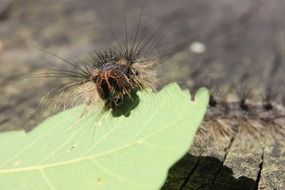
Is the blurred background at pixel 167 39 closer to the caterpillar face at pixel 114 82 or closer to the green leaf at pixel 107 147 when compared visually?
the green leaf at pixel 107 147

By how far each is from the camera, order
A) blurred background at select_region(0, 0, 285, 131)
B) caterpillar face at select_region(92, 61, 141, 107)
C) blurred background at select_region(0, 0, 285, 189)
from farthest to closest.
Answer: blurred background at select_region(0, 0, 285, 131) < blurred background at select_region(0, 0, 285, 189) < caterpillar face at select_region(92, 61, 141, 107)

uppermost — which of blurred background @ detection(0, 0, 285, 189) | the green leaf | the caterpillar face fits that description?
the caterpillar face

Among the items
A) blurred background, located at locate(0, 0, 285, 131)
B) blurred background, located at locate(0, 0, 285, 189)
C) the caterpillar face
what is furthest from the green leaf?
blurred background, located at locate(0, 0, 285, 131)

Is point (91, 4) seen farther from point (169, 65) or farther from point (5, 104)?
point (5, 104)

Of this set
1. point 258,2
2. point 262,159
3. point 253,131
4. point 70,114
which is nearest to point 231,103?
point 253,131

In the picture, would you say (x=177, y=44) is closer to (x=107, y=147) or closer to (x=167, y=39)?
(x=167, y=39)

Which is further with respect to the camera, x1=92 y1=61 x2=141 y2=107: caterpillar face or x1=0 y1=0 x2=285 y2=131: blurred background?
x1=0 y1=0 x2=285 y2=131: blurred background

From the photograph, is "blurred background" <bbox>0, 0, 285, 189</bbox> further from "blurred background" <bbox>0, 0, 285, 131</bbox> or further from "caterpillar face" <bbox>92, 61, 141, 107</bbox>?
"caterpillar face" <bbox>92, 61, 141, 107</bbox>
